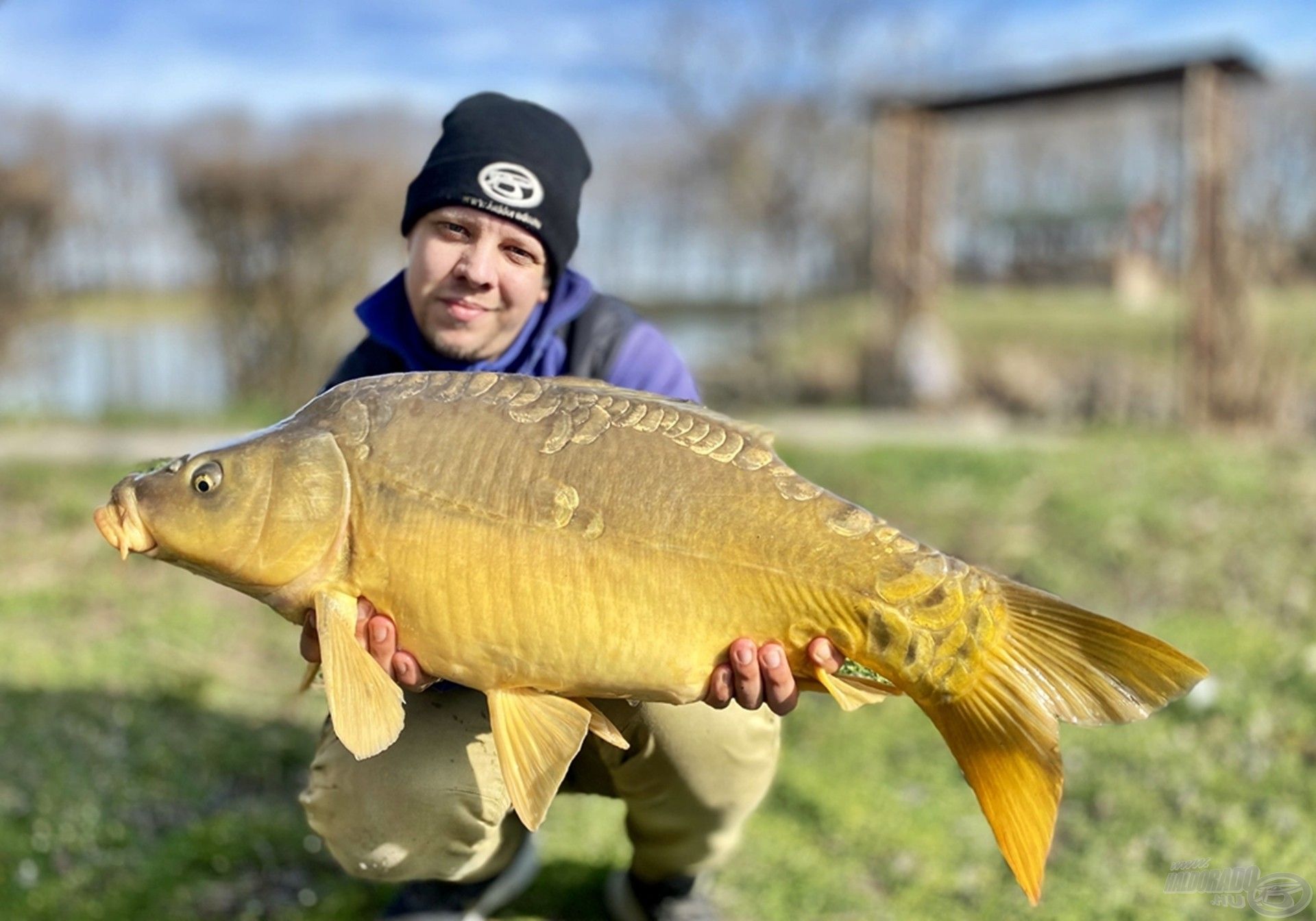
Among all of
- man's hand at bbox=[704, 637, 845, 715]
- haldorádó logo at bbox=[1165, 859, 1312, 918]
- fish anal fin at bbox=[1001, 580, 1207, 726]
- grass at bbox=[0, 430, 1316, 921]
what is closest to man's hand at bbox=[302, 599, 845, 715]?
man's hand at bbox=[704, 637, 845, 715]

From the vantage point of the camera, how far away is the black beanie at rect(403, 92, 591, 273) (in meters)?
2.07

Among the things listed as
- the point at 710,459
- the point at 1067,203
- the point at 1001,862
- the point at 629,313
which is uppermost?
the point at 1067,203

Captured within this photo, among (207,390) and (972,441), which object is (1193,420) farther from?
(207,390)

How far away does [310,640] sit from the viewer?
1767mm

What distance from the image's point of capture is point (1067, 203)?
14086 mm

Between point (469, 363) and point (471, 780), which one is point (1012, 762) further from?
point (469, 363)

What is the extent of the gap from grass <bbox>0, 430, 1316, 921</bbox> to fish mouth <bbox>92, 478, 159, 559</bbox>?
1087 millimetres

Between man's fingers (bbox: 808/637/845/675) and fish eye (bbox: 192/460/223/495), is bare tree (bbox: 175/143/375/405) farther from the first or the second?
man's fingers (bbox: 808/637/845/675)

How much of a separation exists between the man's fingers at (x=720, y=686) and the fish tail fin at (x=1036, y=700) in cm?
27

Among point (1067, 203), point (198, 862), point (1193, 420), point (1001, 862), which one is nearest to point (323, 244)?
point (1193, 420)

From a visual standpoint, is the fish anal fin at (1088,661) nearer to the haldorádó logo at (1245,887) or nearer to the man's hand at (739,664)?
the man's hand at (739,664)

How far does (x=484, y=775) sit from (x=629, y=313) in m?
0.94

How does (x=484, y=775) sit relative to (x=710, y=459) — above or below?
below

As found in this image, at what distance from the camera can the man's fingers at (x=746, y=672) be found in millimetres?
1662
